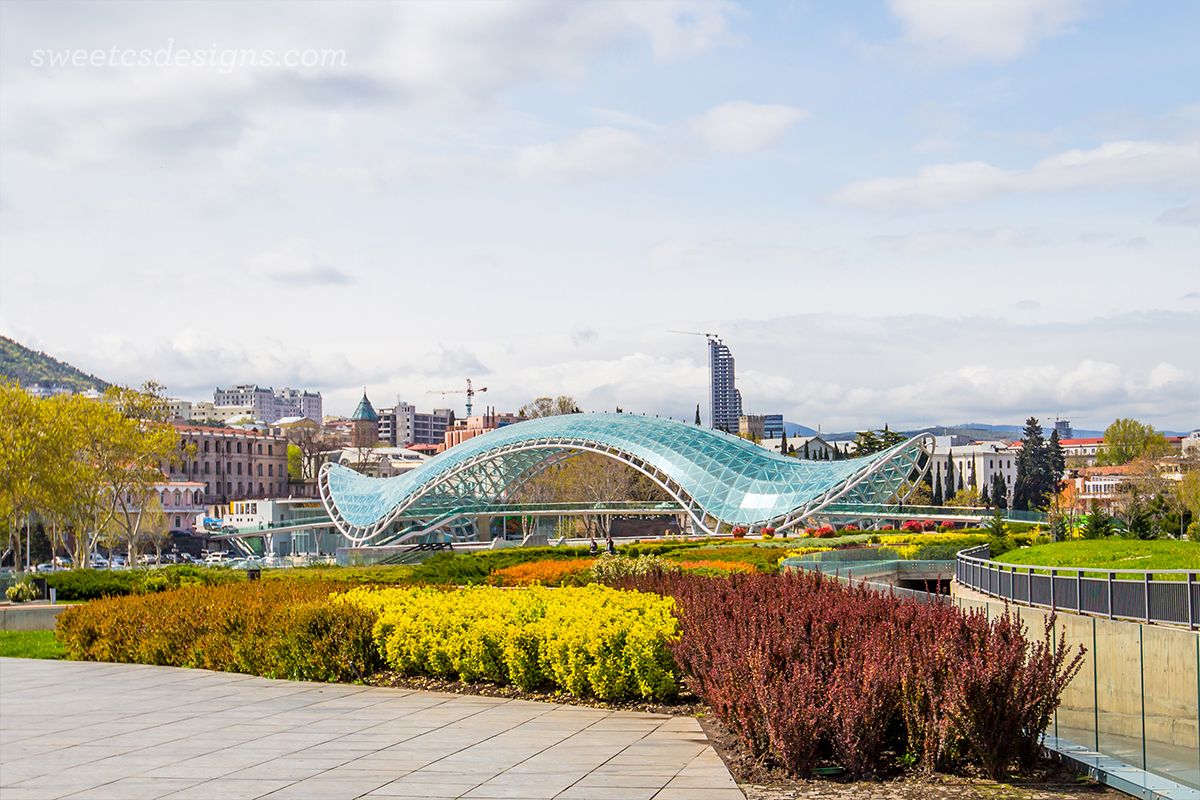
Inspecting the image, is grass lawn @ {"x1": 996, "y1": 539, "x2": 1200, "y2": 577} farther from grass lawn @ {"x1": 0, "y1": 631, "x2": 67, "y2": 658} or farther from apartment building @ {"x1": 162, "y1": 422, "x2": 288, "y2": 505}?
apartment building @ {"x1": 162, "y1": 422, "x2": 288, "y2": 505}

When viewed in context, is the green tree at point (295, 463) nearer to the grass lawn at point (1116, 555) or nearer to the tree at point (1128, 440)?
the tree at point (1128, 440)

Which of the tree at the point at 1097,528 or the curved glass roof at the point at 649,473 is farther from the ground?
the curved glass roof at the point at 649,473

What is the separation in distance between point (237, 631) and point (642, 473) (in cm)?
5962

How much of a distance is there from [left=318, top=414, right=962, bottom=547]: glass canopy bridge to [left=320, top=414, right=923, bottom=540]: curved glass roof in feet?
0.25

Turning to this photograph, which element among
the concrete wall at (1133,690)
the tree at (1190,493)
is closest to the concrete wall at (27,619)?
the concrete wall at (1133,690)

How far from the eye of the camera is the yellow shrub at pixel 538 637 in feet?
42.0

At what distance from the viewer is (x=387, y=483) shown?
86562mm

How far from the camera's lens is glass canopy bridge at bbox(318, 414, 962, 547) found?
6662 centimetres

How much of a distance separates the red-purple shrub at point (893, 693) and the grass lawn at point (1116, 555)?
1684 centimetres

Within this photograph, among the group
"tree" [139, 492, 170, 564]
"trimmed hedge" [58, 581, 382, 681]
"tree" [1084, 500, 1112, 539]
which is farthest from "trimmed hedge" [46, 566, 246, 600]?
Answer: "tree" [139, 492, 170, 564]

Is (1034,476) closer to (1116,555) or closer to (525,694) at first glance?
(1116,555)

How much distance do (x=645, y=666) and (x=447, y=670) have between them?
10.5ft

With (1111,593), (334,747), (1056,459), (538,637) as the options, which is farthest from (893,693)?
(1056,459)

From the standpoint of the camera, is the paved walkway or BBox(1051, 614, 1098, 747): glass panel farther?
BBox(1051, 614, 1098, 747): glass panel
